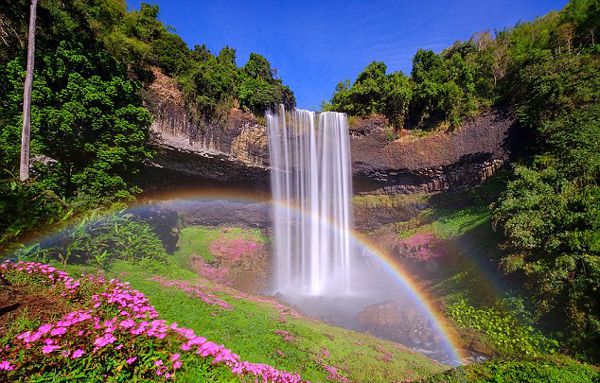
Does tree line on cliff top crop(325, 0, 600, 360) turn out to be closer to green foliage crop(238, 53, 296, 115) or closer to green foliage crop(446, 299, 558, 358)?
green foliage crop(446, 299, 558, 358)

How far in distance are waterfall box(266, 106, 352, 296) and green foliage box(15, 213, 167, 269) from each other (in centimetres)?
1069

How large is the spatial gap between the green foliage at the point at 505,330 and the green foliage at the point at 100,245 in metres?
14.3

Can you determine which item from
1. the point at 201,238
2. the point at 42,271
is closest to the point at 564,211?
the point at 42,271

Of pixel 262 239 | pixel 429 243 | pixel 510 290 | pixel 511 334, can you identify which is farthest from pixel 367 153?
pixel 511 334

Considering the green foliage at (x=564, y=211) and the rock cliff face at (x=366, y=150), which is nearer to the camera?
the green foliage at (x=564, y=211)

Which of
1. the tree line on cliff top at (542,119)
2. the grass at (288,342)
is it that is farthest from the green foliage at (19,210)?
the tree line on cliff top at (542,119)

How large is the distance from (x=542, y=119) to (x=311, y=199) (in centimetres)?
1636

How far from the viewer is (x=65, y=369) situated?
3150 mm

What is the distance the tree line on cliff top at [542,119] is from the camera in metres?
9.74

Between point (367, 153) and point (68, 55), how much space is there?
2037 centimetres

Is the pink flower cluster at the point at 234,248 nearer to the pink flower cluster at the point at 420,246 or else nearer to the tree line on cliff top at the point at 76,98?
the tree line on cliff top at the point at 76,98

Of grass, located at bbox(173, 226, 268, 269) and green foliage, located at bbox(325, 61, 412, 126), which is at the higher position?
green foliage, located at bbox(325, 61, 412, 126)

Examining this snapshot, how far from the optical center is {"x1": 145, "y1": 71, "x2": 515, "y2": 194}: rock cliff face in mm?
18953

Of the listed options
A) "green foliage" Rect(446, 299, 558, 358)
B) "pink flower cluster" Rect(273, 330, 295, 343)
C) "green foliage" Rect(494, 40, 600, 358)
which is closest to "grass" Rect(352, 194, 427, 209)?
"green foliage" Rect(494, 40, 600, 358)
